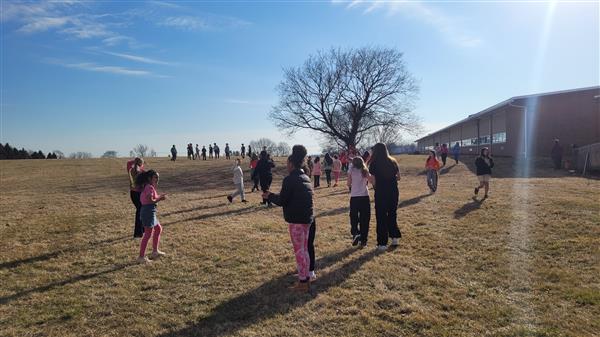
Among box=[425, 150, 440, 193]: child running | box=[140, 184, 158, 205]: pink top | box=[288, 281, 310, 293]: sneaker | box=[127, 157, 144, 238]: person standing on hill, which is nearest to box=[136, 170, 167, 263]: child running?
box=[140, 184, 158, 205]: pink top

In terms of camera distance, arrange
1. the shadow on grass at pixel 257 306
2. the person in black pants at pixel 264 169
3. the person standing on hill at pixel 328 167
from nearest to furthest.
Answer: the shadow on grass at pixel 257 306 → the person in black pants at pixel 264 169 → the person standing on hill at pixel 328 167

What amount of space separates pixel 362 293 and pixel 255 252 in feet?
8.89

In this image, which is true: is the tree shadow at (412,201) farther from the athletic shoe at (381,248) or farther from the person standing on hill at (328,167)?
the person standing on hill at (328,167)

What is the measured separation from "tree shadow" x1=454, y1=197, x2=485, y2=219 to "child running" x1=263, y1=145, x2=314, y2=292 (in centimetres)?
628

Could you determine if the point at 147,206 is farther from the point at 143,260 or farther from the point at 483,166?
the point at 483,166

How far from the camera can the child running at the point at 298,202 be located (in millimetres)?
5172

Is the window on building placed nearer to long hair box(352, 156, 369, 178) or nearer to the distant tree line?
long hair box(352, 156, 369, 178)

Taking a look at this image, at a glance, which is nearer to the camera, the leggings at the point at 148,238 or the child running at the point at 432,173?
the leggings at the point at 148,238

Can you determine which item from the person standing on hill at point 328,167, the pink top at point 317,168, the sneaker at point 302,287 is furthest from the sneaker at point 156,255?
the person standing on hill at point 328,167

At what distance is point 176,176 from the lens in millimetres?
27859

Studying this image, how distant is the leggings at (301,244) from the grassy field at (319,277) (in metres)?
0.33

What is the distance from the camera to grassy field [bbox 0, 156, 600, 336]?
14.9 feet

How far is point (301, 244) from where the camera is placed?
529cm

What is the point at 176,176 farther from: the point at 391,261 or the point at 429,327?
the point at 429,327
